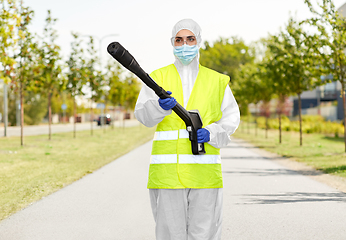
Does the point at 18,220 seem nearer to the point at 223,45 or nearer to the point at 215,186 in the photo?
the point at 215,186

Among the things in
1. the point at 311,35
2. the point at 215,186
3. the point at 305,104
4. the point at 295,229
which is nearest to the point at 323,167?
the point at 311,35

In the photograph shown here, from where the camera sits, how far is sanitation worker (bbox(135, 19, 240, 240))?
9.48 ft

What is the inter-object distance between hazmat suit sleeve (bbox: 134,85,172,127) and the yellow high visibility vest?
115 mm

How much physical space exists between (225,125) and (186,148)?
0.35 meters

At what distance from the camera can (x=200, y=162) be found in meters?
2.93

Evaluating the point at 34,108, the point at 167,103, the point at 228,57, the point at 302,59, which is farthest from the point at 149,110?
the point at 228,57

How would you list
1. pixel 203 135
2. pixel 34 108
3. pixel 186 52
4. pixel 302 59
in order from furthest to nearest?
1. pixel 34 108
2. pixel 302 59
3. pixel 186 52
4. pixel 203 135

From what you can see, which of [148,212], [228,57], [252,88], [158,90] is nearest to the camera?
[158,90]

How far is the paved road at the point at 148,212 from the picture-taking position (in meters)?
4.98

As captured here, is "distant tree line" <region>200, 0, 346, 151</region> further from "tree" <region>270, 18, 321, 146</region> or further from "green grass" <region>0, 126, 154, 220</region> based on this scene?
"green grass" <region>0, 126, 154, 220</region>

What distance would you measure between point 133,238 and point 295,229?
79.3 inches

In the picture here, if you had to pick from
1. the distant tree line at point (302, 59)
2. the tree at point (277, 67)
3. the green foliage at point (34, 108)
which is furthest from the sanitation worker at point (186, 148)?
the green foliage at point (34, 108)

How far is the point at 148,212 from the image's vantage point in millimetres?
6176

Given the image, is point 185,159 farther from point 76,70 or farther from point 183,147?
point 76,70
